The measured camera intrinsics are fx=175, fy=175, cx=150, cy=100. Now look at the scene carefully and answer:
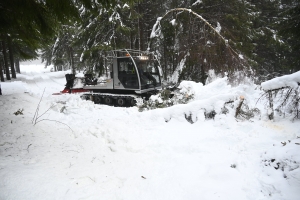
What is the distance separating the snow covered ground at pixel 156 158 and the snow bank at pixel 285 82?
1.02 meters

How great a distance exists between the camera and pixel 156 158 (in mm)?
3740

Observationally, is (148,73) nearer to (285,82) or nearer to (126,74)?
(126,74)

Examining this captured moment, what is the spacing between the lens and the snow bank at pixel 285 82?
397cm

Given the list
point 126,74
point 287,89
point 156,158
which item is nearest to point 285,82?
point 287,89

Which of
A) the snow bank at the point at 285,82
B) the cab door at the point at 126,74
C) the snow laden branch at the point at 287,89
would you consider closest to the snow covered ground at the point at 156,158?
the snow laden branch at the point at 287,89

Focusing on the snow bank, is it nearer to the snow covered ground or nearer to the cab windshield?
the snow covered ground

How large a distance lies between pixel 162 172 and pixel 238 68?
7.07 metres

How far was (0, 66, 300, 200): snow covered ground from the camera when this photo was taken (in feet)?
8.44

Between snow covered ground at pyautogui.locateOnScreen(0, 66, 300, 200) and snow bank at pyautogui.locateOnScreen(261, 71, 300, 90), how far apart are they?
102 cm

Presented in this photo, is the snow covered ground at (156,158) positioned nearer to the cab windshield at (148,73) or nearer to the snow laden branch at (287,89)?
the snow laden branch at (287,89)

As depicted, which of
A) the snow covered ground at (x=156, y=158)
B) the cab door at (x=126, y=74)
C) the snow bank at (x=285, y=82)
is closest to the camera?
the snow covered ground at (x=156, y=158)

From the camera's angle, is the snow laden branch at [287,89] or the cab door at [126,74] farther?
the cab door at [126,74]

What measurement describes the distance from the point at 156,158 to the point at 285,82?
3485mm

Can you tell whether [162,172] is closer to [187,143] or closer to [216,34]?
[187,143]
